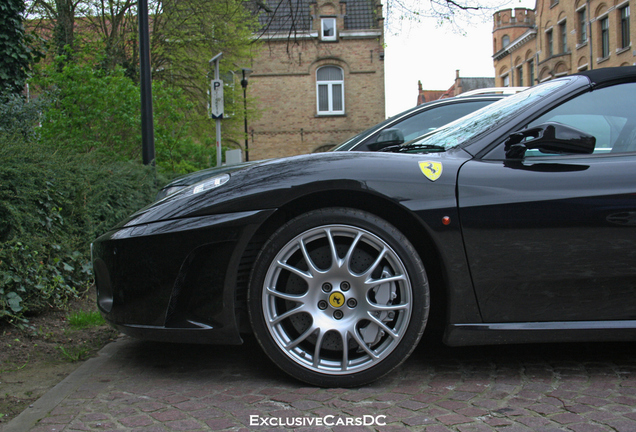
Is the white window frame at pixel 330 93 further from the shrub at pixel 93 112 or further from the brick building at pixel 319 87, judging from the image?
the shrub at pixel 93 112

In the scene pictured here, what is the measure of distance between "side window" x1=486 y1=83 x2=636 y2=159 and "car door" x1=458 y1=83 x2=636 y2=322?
0.31 m

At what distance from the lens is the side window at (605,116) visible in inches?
109

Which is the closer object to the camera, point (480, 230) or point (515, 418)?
point (515, 418)

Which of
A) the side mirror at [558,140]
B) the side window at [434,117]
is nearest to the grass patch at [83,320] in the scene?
the side mirror at [558,140]

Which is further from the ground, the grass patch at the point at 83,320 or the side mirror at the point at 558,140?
the side mirror at the point at 558,140

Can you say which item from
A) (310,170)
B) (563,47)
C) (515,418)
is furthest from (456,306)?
(563,47)

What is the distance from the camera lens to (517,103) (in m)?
2.98

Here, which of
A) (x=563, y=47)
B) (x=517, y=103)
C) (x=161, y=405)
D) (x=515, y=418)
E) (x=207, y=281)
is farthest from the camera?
(x=563, y=47)

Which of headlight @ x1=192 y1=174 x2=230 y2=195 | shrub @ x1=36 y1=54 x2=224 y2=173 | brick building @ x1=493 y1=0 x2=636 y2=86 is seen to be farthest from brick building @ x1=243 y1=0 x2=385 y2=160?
headlight @ x1=192 y1=174 x2=230 y2=195

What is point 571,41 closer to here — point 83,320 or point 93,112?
point 93,112

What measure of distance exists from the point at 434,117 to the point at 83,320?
12.5ft

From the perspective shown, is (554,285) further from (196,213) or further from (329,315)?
(196,213)

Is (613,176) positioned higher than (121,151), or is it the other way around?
(121,151)

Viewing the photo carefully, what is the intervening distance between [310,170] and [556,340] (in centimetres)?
138
